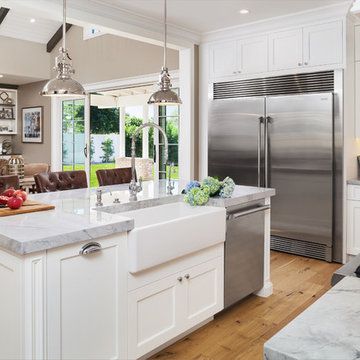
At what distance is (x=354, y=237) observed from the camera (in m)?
4.45

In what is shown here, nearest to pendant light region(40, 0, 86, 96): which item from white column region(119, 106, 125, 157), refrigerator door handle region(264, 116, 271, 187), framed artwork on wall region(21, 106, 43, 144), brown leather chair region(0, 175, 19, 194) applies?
brown leather chair region(0, 175, 19, 194)

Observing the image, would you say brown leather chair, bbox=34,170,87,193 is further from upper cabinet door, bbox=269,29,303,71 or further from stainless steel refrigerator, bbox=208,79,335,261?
upper cabinet door, bbox=269,29,303,71

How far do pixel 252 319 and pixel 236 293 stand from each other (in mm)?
219

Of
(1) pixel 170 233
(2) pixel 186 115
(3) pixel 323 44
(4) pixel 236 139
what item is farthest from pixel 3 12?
(1) pixel 170 233

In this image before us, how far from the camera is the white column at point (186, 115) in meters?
5.45

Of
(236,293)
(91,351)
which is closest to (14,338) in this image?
(91,351)

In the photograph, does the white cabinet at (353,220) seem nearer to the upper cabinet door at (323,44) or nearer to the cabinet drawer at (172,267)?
the upper cabinet door at (323,44)

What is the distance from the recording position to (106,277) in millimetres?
2094

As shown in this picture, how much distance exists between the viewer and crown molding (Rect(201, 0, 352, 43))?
4293 millimetres

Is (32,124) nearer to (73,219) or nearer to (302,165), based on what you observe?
(302,165)

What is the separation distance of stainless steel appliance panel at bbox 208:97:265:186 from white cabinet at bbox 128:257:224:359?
2307 mm

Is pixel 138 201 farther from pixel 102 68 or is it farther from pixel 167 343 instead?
pixel 102 68

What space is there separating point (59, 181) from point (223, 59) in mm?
2794

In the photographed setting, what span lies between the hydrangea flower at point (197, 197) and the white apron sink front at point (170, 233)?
0.05 m
